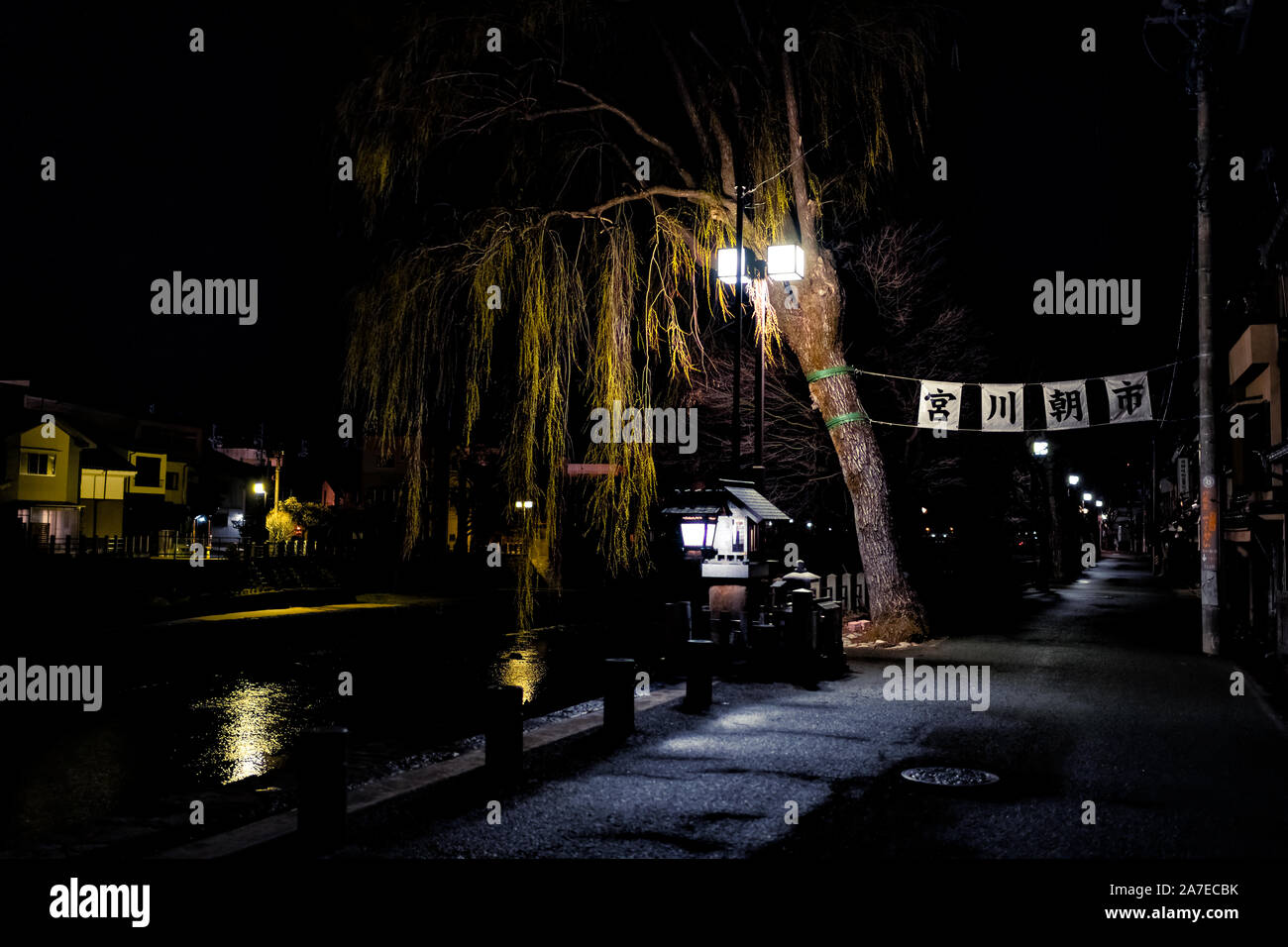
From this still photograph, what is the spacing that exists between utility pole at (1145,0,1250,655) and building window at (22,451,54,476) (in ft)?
151

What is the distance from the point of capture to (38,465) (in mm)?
42750

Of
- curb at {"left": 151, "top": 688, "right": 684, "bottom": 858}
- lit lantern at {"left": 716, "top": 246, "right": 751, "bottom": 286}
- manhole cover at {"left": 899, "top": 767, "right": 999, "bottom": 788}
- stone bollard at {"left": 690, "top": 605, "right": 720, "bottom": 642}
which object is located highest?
lit lantern at {"left": 716, "top": 246, "right": 751, "bottom": 286}

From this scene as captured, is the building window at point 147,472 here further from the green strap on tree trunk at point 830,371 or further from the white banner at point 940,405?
the white banner at point 940,405

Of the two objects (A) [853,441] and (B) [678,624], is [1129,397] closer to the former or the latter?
(A) [853,441]

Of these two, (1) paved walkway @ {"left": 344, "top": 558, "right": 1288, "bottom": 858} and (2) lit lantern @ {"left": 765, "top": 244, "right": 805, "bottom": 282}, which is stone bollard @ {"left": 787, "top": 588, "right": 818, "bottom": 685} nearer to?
(1) paved walkway @ {"left": 344, "top": 558, "right": 1288, "bottom": 858}

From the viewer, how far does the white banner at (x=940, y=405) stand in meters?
16.8

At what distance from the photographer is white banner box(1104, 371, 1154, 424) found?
16.1 m

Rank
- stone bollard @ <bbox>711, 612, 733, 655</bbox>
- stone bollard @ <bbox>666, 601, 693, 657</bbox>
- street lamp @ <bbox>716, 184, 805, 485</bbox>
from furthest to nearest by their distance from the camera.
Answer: street lamp @ <bbox>716, 184, 805, 485</bbox> → stone bollard @ <bbox>711, 612, 733, 655</bbox> → stone bollard @ <bbox>666, 601, 693, 657</bbox>

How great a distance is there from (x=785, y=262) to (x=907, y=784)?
9390 mm

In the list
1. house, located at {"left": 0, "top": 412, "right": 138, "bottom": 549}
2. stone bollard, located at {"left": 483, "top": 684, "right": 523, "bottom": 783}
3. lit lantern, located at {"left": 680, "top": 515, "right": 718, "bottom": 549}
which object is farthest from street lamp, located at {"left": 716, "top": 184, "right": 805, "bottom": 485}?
house, located at {"left": 0, "top": 412, "right": 138, "bottom": 549}

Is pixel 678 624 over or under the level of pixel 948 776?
over

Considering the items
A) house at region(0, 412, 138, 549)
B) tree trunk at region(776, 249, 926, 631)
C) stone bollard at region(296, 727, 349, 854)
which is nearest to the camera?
stone bollard at region(296, 727, 349, 854)

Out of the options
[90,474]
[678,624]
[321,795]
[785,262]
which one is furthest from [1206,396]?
[90,474]

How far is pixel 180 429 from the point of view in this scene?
62.3 metres
